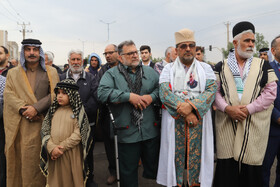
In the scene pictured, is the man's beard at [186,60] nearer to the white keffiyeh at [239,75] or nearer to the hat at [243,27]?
the white keffiyeh at [239,75]

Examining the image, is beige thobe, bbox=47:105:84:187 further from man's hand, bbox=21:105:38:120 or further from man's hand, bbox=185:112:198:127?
man's hand, bbox=185:112:198:127

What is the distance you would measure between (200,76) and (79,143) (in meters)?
1.84

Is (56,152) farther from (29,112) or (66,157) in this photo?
(29,112)

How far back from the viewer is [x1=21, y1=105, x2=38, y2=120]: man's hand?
3098 mm

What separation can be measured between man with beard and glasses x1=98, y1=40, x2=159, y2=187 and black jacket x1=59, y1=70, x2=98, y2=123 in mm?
554

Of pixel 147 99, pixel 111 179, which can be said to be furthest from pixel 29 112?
pixel 111 179

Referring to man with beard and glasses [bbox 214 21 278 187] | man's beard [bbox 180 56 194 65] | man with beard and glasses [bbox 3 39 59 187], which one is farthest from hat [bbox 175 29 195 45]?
man with beard and glasses [bbox 3 39 59 187]

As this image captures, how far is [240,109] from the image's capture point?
271cm

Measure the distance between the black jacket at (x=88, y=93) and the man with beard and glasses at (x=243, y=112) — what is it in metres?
1.86

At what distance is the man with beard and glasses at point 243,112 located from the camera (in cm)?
274

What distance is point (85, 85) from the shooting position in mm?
3633

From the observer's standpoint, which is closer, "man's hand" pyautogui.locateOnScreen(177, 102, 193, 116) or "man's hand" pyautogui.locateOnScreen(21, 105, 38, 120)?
"man's hand" pyautogui.locateOnScreen(177, 102, 193, 116)

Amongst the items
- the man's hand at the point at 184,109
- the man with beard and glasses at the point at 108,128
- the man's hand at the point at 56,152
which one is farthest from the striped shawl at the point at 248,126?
the man's hand at the point at 56,152

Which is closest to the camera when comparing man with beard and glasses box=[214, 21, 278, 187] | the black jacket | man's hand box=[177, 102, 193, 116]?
man's hand box=[177, 102, 193, 116]
